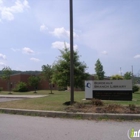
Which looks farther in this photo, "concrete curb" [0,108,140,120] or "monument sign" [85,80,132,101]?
"monument sign" [85,80,132,101]

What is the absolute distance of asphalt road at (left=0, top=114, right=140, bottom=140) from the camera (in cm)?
636

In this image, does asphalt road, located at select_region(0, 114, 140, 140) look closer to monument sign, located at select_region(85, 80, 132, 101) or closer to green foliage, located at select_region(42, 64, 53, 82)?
monument sign, located at select_region(85, 80, 132, 101)

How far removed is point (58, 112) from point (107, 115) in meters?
2.27

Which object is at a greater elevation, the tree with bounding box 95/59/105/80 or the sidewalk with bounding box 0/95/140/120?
the tree with bounding box 95/59/105/80

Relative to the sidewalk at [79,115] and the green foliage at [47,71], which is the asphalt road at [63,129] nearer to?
the sidewalk at [79,115]

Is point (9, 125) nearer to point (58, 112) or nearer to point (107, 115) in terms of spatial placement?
point (58, 112)

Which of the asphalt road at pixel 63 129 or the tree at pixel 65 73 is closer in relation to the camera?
the asphalt road at pixel 63 129

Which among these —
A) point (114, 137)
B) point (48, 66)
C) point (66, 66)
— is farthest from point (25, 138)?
point (48, 66)

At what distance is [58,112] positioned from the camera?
976 cm

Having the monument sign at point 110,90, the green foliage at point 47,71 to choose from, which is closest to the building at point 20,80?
the green foliage at point 47,71

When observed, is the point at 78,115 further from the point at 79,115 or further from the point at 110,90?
the point at 110,90

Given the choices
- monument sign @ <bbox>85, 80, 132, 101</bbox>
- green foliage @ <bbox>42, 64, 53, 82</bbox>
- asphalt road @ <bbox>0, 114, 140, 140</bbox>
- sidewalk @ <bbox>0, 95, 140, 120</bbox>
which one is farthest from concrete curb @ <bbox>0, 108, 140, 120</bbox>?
green foliage @ <bbox>42, 64, 53, 82</bbox>

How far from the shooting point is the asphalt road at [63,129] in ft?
20.9

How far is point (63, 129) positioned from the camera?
24.1 ft
